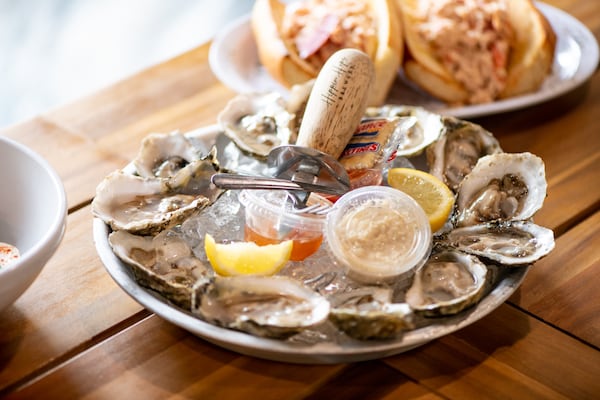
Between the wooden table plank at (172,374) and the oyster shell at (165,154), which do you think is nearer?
the wooden table plank at (172,374)

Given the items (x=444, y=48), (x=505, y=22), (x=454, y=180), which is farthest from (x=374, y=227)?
(x=505, y=22)

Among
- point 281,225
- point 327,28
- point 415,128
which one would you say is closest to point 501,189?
point 415,128

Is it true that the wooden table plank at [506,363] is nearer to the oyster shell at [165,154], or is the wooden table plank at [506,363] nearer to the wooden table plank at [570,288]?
the wooden table plank at [570,288]

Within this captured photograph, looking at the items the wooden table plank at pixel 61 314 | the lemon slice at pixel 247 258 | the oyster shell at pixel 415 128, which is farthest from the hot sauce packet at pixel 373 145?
the wooden table plank at pixel 61 314

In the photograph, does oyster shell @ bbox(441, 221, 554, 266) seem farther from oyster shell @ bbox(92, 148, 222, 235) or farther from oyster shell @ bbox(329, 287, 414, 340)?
oyster shell @ bbox(92, 148, 222, 235)

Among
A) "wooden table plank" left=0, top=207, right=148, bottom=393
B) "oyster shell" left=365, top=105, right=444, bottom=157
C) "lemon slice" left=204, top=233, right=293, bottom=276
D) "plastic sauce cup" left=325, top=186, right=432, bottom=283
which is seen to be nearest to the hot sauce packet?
"oyster shell" left=365, top=105, right=444, bottom=157

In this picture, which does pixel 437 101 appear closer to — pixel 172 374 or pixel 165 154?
pixel 165 154

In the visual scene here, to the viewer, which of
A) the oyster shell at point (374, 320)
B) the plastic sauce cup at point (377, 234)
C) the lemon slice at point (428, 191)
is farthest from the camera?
the lemon slice at point (428, 191)
